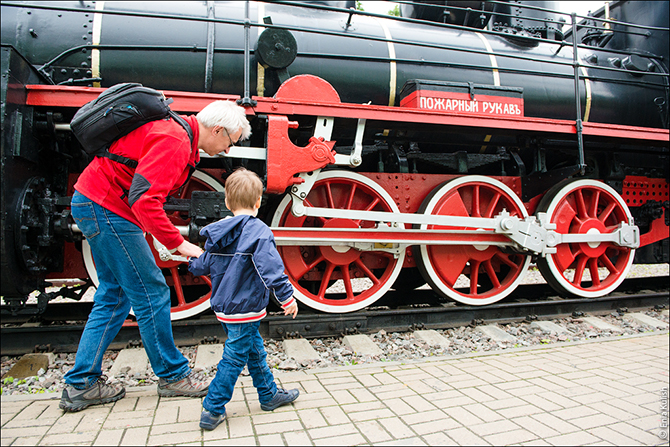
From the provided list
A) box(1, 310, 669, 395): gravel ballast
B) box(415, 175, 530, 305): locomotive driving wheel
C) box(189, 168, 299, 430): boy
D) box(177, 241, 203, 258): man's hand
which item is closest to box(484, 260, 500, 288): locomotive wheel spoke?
box(415, 175, 530, 305): locomotive driving wheel

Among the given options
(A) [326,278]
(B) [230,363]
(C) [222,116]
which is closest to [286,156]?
(C) [222,116]

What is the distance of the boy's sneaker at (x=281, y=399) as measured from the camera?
1998 millimetres

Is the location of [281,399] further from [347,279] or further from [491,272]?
[491,272]

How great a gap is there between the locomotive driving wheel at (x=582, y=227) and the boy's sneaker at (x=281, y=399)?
3061 mm

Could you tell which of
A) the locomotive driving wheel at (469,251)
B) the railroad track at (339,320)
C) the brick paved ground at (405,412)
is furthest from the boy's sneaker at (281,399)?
the locomotive driving wheel at (469,251)

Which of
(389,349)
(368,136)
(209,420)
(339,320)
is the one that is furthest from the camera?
(368,136)

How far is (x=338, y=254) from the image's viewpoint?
3.64 meters

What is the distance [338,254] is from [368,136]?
1.14 metres

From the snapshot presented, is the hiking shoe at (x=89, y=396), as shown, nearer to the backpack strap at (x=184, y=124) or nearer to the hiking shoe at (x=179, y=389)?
the hiking shoe at (x=179, y=389)

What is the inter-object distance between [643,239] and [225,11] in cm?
499

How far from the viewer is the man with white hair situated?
1.89 m

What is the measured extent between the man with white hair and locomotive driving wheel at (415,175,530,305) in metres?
2.18

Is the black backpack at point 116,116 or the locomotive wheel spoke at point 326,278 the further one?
the locomotive wheel spoke at point 326,278

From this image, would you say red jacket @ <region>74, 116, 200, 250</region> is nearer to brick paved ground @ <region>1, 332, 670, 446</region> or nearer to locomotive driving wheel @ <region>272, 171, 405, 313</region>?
brick paved ground @ <region>1, 332, 670, 446</region>
